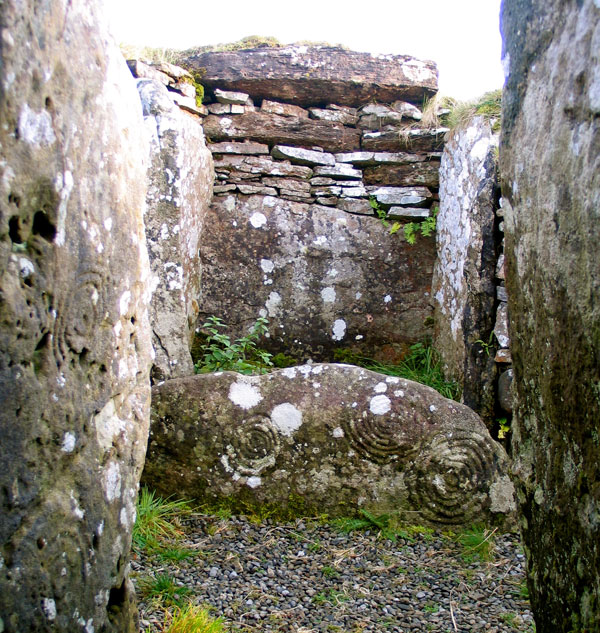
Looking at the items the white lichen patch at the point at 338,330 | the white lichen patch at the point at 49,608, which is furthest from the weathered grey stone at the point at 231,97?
the white lichen patch at the point at 49,608

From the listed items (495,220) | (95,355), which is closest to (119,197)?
(95,355)

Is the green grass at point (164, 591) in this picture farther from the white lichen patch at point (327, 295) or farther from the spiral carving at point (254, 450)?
the white lichen patch at point (327, 295)

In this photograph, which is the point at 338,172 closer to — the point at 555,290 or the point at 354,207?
the point at 354,207

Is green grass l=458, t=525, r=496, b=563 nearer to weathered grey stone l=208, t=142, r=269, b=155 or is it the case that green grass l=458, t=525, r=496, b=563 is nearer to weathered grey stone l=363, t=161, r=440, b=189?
weathered grey stone l=363, t=161, r=440, b=189

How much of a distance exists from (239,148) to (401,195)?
1336 mm

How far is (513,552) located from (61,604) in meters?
2.23

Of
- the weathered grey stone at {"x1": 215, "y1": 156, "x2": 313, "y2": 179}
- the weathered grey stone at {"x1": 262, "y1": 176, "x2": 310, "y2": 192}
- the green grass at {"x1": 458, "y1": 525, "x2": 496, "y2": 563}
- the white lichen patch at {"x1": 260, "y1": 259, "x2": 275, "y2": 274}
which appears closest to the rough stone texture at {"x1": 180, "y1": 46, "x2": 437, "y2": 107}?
the weathered grey stone at {"x1": 215, "y1": 156, "x2": 313, "y2": 179}

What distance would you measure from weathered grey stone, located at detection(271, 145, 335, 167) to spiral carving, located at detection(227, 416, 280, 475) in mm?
2449

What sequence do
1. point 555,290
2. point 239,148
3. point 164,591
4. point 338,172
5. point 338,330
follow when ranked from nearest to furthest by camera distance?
point 555,290 → point 164,591 → point 338,330 → point 239,148 → point 338,172

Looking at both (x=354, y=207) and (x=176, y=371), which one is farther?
(x=354, y=207)

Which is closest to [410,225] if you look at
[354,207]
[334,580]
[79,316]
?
[354,207]

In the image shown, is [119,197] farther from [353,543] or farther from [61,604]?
[353,543]

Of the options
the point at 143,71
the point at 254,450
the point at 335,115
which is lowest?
the point at 254,450

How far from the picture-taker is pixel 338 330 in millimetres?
4797
